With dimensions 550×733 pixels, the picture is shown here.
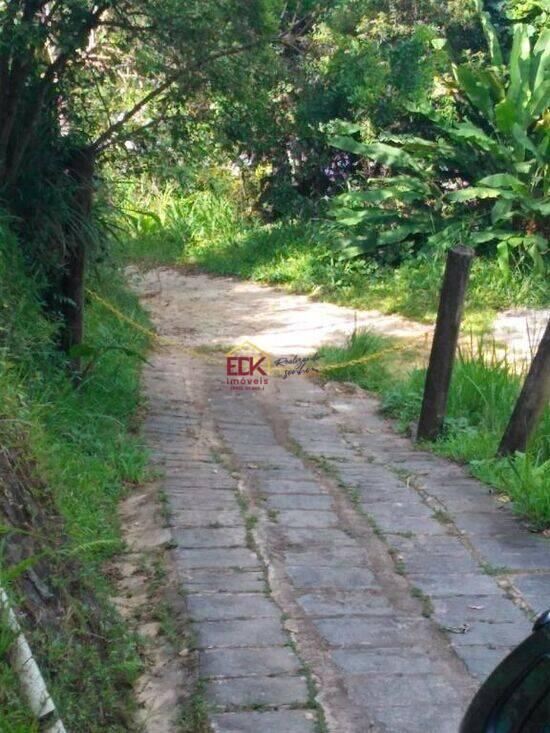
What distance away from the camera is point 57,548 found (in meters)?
4.12

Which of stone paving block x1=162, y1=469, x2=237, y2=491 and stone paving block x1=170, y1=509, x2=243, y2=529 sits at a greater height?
stone paving block x1=170, y1=509, x2=243, y2=529

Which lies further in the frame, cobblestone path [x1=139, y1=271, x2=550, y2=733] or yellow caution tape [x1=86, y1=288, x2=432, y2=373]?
yellow caution tape [x1=86, y1=288, x2=432, y2=373]

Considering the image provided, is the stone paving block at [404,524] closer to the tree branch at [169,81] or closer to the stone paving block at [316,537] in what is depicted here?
the stone paving block at [316,537]

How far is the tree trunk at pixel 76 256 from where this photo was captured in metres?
7.43

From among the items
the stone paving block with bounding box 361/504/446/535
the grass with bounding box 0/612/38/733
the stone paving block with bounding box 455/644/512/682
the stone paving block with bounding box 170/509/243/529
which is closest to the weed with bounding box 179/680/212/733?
the grass with bounding box 0/612/38/733

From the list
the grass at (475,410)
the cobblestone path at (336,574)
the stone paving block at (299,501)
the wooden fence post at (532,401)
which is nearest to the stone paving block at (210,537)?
the cobblestone path at (336,574)

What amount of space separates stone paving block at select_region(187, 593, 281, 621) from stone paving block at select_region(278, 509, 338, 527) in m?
1.04

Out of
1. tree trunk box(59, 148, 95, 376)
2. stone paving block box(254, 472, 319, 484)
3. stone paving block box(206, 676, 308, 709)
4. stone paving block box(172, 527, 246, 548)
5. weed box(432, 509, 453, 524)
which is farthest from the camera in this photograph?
tree trunk box(59, 148, 95, 376)

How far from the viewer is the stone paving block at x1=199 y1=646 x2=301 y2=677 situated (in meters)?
4.02

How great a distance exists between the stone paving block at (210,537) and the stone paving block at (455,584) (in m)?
0.84

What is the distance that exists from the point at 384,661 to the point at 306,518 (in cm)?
169

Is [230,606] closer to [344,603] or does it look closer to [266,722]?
[344,603]

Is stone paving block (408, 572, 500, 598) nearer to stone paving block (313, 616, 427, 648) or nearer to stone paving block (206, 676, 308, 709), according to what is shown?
stone paving block (313, 616, 427, 648)

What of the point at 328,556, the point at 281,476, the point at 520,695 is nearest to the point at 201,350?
the point at 281,476
